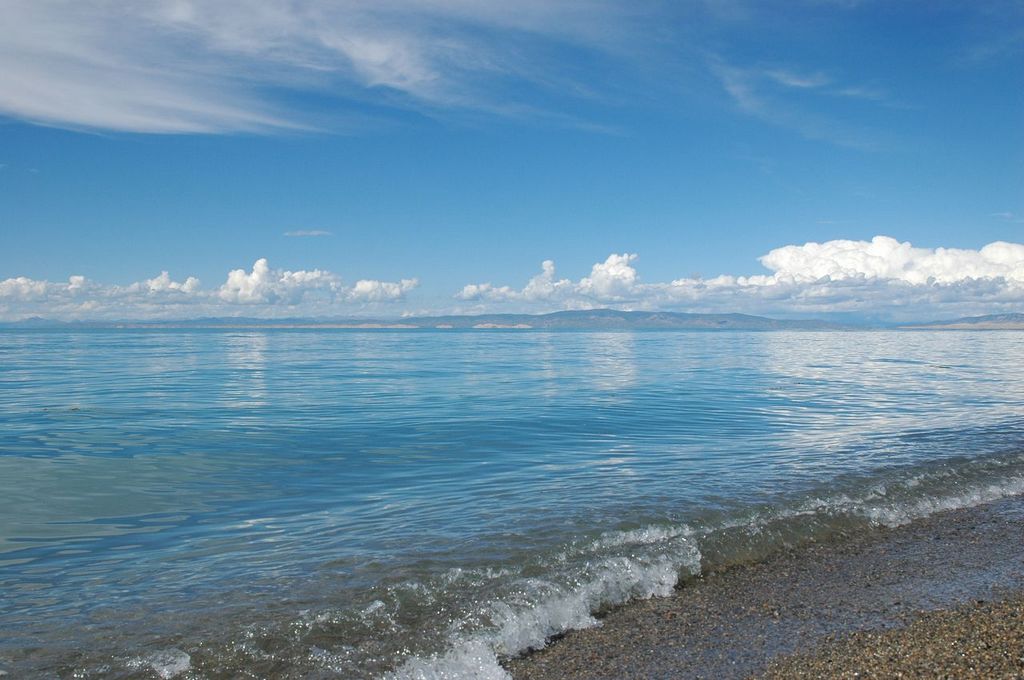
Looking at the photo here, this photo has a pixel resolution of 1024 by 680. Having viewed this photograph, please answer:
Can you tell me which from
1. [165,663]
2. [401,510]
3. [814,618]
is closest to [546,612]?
[814,618]

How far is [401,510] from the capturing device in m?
12.6

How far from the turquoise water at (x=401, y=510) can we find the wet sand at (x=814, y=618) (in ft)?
1.63

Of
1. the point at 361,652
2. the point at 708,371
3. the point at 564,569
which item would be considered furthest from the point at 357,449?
the point at 708,371

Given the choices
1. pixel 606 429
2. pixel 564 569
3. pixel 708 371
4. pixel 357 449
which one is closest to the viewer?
pixel 564 569

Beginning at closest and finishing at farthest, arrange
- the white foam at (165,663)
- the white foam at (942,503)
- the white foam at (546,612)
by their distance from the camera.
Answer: the white foam at (165,663) < the white foam at (546,612) < the white foam at (942,503)

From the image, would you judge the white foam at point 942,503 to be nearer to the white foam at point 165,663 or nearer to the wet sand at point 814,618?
the wet sand at point 814,618

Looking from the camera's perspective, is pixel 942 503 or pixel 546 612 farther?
pixel 942 503

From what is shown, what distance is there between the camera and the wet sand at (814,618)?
6.67 metres

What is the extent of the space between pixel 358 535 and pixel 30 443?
15485mm

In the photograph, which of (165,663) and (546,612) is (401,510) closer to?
(546,612)

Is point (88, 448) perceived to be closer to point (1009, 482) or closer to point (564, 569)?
point (564, 569)

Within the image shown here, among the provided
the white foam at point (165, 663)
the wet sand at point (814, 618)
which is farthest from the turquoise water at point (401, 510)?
the wet sand at point (814, 618)

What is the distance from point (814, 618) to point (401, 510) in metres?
7.35

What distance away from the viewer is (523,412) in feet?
91.9
